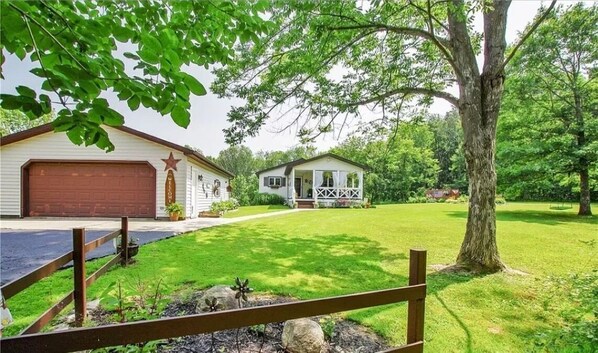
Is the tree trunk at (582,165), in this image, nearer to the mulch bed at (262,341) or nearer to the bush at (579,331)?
the bush at (579,331)

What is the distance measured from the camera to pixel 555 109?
1495 cm

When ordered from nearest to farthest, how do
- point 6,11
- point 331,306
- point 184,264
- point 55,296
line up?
point 6,11 < point 331,306 < point 55,296 < point 184,264

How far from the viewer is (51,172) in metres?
12.2

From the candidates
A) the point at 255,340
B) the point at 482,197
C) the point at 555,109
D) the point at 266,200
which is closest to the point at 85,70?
the point at 255,340

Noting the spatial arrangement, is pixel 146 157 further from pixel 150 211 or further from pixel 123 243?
pixel 123 243

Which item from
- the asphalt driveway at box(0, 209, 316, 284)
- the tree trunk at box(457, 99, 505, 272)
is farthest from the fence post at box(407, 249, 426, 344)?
the asphalt driveway at box(0, 209, 316, 284)

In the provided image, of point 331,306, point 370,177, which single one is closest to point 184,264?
point 331,306

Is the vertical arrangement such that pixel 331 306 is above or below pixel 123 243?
above

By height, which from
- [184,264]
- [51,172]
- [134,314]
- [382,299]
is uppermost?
[51,172]

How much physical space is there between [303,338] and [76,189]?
43.7ft

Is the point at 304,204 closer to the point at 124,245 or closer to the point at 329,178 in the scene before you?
the point at 329,178

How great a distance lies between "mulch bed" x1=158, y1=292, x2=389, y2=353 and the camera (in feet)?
9.00

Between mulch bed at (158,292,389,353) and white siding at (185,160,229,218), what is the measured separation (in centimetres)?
1012

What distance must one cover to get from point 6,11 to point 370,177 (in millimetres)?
29918
